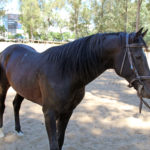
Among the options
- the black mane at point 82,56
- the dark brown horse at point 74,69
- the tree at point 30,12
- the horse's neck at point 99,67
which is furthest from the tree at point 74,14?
the horse's neck at point 99,67

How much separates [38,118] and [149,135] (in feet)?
7.65

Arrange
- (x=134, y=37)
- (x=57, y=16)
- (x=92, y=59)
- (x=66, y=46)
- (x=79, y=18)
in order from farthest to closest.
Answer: (x=57, y=16)
(x=79, y=18)
(x=66, y=46)
(x=92, y=59)
(x=134, y=37)

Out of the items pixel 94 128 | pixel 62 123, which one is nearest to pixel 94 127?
pixel 94 128

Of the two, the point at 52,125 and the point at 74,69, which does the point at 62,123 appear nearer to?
the point at 52,125

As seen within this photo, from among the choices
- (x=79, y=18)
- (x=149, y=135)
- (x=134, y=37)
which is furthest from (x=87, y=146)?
(x=79, y=18)

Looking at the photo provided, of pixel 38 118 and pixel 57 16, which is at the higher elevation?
pixel 57 16

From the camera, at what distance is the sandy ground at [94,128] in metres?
2.83

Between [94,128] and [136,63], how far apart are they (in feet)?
7.37

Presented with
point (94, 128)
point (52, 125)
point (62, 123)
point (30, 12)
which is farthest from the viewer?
point (30, 12)

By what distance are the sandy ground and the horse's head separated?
1.63 meters

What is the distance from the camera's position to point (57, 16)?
41938 millimetres

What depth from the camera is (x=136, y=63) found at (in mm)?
1519

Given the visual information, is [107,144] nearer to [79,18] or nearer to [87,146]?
[87,146]

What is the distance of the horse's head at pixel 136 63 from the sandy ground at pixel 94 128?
1.63m
